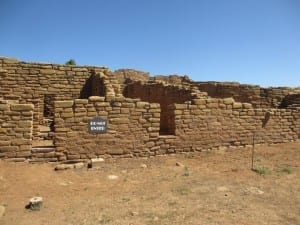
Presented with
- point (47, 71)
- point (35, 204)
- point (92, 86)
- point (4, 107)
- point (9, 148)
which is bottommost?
point (35, 204)

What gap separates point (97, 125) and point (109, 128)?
33 cm

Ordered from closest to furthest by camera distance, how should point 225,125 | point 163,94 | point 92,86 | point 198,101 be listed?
point 198,101 < point 225,125 < point 92,86 < point 163,94

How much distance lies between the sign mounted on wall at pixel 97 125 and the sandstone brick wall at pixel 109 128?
8 cm

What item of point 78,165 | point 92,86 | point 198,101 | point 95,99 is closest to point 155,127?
point 198,101

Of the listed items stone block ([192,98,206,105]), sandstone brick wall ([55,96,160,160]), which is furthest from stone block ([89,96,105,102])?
stone block ([192,98,206,105])

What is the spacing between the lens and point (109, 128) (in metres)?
8.70

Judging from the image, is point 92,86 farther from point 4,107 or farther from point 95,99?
point 4,107

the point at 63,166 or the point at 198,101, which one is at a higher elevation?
the point at 198,101

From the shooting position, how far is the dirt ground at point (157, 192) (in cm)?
527

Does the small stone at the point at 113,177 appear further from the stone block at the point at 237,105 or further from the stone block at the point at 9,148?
the stone block at the point at 237,105

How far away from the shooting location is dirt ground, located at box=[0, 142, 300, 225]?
527 cm

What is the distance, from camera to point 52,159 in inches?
322

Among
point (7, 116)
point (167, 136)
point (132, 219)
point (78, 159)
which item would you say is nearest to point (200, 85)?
point (167, 136)

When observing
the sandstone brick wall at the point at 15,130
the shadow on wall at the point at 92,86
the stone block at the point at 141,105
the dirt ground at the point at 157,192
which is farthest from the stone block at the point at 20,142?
the shadow on wall at the point at 92,86
